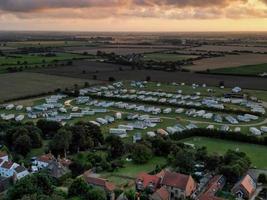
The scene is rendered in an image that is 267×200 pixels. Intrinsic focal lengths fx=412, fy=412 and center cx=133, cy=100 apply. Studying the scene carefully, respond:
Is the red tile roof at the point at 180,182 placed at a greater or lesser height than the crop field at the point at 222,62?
greater

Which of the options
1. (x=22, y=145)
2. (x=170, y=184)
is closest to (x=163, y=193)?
(x=170, y=184)

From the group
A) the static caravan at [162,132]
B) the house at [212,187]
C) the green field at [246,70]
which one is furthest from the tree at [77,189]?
the green field at [246,70]

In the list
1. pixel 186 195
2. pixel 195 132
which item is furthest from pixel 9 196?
pixel 195 132

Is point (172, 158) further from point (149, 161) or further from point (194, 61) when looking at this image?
point (194, 61)

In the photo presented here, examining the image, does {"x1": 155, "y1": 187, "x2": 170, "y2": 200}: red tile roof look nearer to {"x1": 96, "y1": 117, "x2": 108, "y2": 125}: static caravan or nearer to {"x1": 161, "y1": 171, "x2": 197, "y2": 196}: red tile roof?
{"x1": 161, "y1": 171, "x2": 197, "y2": 196}: red tile roof

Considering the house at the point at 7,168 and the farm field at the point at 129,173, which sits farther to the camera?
Answer: the house at the point at 7,168

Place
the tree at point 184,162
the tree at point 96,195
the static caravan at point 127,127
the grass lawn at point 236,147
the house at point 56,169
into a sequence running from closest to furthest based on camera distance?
the tree at point 96,195
the house at point 56,169
the tree at point 184,162
the grass lawn at point 236,147
the static caravan at point 127,127

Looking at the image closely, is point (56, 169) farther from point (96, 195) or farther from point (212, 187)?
point (212, 187)

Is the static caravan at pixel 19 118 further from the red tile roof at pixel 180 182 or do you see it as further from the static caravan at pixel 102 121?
the red tile roof at pixel 180 182
